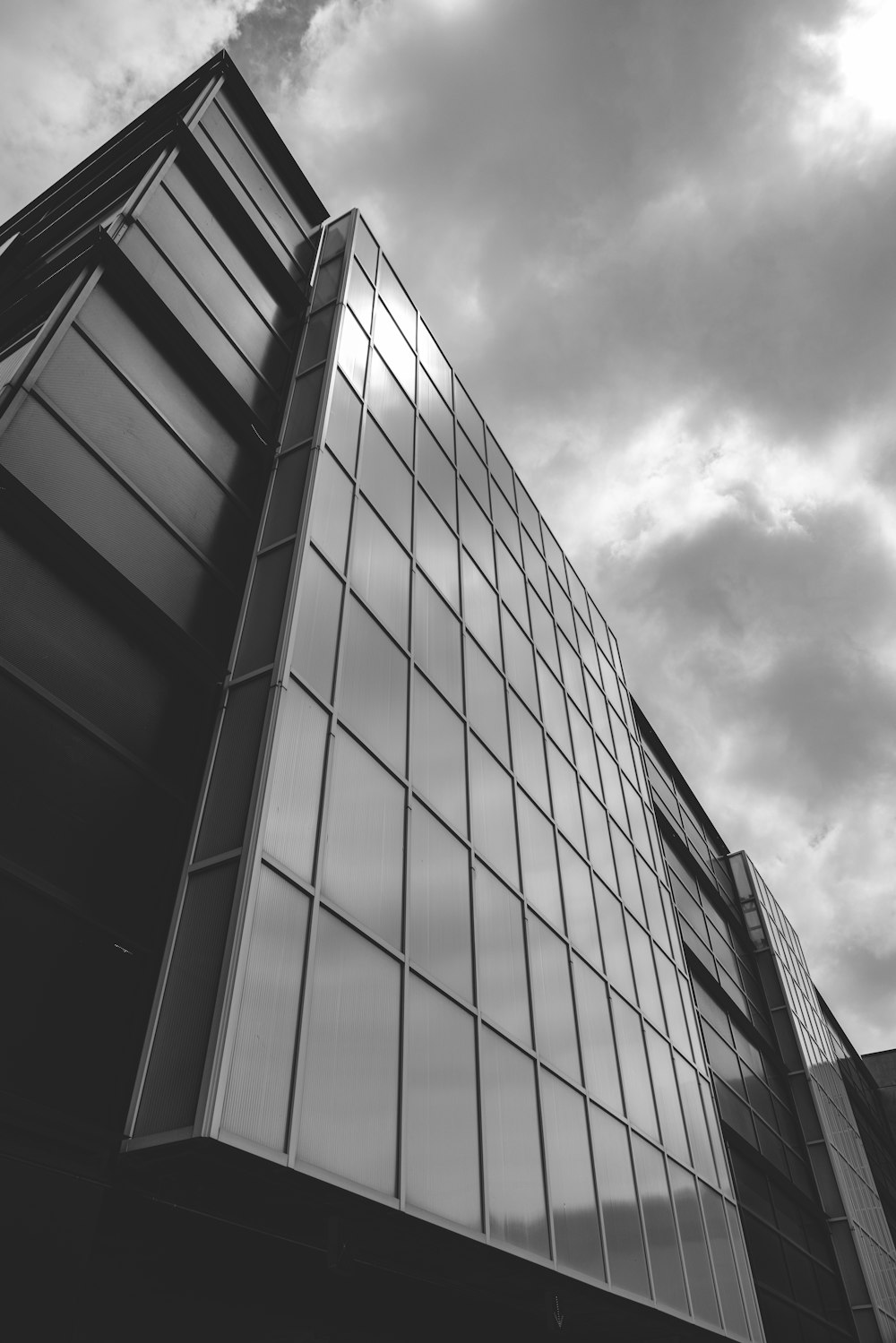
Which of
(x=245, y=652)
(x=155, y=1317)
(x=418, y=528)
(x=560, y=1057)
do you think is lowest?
(x=155, y=1317)

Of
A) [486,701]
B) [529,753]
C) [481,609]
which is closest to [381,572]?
[486,701]

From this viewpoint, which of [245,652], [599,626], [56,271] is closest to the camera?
[245,652]

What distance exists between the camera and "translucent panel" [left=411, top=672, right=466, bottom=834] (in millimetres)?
13633

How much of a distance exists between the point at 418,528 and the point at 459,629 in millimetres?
2106

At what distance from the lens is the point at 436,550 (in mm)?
17609

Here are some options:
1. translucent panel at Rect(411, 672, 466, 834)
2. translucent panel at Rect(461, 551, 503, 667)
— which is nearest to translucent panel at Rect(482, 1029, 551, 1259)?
translucent panel at Rect(411, 672, 466, 834)

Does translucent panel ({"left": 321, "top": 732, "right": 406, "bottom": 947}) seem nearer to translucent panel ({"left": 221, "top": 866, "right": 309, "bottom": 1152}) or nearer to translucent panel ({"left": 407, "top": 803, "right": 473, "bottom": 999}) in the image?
translucent panel ({"left": 407, "top": 803, "right": 473, "bottom": 999})

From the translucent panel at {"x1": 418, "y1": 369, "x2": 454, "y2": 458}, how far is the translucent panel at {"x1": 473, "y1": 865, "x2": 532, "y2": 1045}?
1055cm

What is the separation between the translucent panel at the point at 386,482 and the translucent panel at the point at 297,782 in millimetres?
5421

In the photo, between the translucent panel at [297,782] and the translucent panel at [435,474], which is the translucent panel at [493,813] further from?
the translucent panel at [435,474]

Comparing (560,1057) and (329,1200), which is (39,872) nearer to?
(329,1200)

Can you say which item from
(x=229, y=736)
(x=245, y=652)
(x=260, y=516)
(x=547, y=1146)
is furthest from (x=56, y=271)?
(x=547, y=1146)

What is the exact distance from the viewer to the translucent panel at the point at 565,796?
758 inches

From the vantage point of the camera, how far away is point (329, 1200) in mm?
8836
